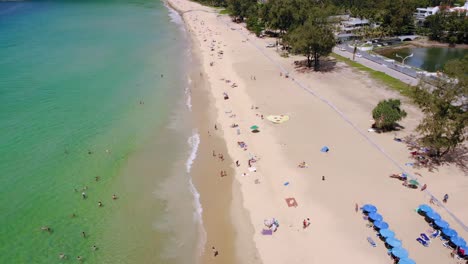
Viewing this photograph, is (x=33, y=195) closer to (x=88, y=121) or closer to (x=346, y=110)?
(x=88, y=121)

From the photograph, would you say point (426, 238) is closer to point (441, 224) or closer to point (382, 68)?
point (441, 224)

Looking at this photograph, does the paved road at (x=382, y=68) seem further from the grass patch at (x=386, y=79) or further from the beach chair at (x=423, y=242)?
the beach chair at (x=423, y=242)

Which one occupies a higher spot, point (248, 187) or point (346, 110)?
point (346, 110)

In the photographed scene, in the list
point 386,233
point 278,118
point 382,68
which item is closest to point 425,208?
point 386,233

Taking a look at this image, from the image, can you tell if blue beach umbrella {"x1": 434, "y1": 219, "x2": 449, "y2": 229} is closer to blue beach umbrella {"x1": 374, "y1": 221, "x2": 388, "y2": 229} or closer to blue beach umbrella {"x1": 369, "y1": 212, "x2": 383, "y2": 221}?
blue beach umbrella {"x1": 374, "y1": 221, "x2": 388, "y2": 229}

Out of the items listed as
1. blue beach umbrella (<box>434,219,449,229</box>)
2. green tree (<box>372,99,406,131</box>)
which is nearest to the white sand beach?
blue beach umbrella (<box>434,219,449,229</box>)

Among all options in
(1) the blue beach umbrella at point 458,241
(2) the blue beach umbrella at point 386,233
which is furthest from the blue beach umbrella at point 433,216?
(2) the blue beach umbrella at point 386,233

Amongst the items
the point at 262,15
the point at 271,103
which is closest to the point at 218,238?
the point at 271,103
